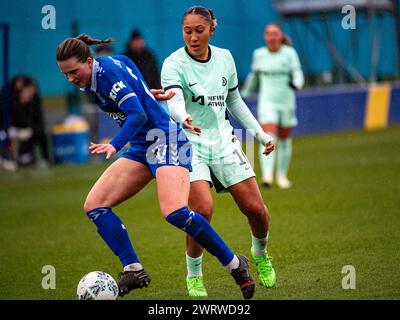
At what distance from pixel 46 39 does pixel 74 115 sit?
166cm

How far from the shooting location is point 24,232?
452 inches

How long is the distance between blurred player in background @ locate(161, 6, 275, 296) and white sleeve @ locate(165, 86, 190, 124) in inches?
0.4

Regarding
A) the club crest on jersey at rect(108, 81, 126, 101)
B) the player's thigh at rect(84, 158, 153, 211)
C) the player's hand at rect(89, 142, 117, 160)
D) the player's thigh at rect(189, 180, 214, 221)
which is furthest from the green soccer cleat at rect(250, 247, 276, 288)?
the club crest on jersey at rect(108, 81, 126, 101)

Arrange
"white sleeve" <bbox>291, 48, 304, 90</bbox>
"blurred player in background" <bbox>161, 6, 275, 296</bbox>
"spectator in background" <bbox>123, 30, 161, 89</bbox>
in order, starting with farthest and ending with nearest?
"spectator in background" <bbox>123, 30, 161, 89</bbox>, "white sleeve" <bbox>291, 48, 304, 90</bbox>, "blurred player in background" <bbox>161, 6, 275, 296</bbox>

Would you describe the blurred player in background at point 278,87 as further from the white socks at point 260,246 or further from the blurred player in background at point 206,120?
the blurred player in background at point 206,120

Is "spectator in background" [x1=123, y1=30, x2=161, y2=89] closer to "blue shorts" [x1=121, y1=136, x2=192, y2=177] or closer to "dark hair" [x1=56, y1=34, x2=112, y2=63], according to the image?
"blue shorts" [x1=121, y1=136, x2=192, y2=177]

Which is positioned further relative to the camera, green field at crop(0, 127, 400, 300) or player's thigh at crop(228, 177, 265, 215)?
green field at crop(0, 127, 400, 300)

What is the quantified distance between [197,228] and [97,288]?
0.86 metres

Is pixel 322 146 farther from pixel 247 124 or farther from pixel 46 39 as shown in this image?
pixel 247 124

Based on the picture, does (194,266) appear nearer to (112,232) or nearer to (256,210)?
(256,210)

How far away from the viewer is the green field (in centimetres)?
769

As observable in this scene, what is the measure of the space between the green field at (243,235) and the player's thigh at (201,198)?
0.67m

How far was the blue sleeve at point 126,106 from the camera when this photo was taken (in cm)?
672
